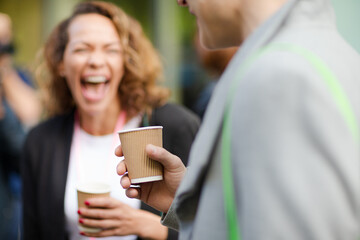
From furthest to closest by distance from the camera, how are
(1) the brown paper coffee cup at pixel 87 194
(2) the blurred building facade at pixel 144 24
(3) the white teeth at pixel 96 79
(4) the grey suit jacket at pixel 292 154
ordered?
(2) the blurred building facade at pixel 144 24
(3) the white teeth at pixel 96 79
(1) the brown paper coffee cup at pixel 87 194
(4) the grey suit jacket at pixel 292 154

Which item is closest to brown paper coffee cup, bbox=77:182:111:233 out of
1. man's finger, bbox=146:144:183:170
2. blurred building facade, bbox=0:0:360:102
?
man's finger, bbox=146:144:183:170

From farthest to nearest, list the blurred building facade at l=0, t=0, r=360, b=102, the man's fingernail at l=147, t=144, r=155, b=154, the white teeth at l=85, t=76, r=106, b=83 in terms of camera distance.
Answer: the blurred building facade at l=0, t=0, r=360, b=102 → the white teeth at l=85, t=76, r=106, b=83 → the man's fingernail at l=147, t=144, r=155, b=154

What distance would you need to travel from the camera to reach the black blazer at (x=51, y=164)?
2.45 m

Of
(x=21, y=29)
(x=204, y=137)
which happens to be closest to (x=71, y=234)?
(x=204, y=137)

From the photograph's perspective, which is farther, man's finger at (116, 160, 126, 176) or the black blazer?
the black blazer

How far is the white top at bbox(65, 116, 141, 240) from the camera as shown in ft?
7.95

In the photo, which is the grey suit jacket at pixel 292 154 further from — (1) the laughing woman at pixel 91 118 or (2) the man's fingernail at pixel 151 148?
(1) the laughing woman at pixel 91 118

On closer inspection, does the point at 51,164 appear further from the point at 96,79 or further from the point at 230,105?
the point at 230,105

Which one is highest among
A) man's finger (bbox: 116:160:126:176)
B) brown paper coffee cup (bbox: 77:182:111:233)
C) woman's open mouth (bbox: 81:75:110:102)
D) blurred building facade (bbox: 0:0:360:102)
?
blurred building facade (bbox: 0:0:360:102)

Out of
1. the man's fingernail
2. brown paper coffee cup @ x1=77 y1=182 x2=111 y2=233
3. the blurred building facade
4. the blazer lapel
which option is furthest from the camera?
the blurred building facade

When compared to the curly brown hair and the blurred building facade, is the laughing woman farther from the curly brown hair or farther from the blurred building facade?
A: the blurred building facade

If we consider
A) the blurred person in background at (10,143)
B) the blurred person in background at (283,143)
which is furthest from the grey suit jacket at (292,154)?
the blurred person in background at (10,143)

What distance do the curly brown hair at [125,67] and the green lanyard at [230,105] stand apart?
5.65ft

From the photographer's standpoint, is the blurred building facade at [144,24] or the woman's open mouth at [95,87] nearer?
the woman's open mouth at [95,87]
